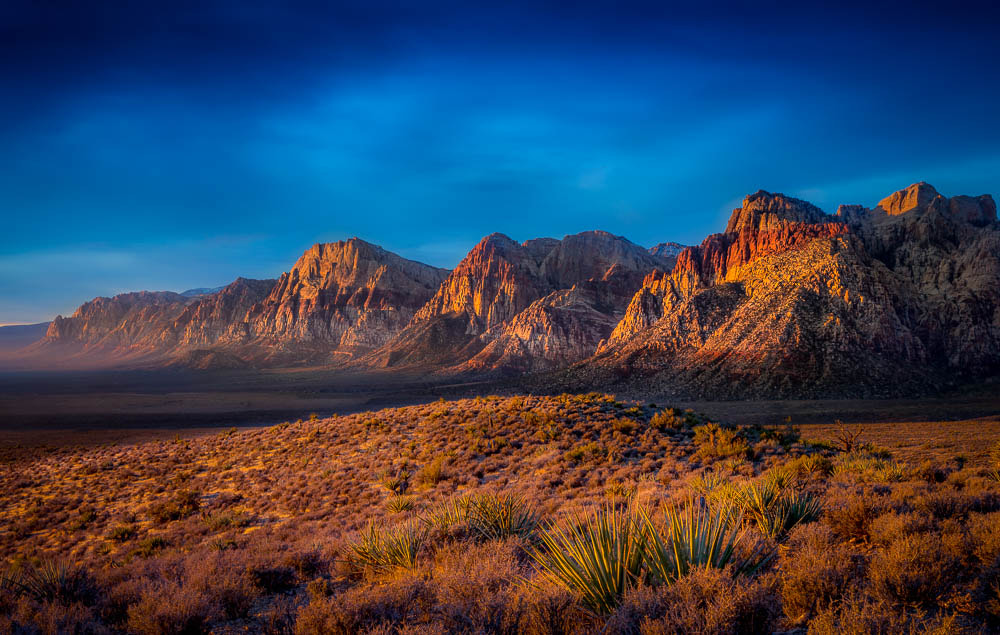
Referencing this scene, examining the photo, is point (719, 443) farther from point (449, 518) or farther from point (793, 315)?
point (793, 315)

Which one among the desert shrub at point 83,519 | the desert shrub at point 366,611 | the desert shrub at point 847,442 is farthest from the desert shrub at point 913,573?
the desert shrub at point 83,519

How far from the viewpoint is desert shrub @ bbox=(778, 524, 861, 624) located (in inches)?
137

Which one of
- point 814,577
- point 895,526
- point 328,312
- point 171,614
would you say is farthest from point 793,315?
point 328,312

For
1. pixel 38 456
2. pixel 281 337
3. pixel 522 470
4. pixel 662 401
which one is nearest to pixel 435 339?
pixel 281 337

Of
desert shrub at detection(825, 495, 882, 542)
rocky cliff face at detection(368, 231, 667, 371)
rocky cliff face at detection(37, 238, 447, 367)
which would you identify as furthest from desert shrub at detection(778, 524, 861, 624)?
rocky cliff face at detection(37, 238, 447, 367)

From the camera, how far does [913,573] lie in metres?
3.47

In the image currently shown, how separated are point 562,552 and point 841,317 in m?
63.3

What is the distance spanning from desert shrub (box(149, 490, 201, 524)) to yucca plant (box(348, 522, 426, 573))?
34.6 feet

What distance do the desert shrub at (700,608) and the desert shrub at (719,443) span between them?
9778mm

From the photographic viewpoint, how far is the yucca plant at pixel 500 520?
618 centimetres

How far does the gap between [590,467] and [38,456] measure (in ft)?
135

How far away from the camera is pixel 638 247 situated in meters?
177

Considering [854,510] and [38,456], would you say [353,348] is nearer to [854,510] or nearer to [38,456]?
[38,456]

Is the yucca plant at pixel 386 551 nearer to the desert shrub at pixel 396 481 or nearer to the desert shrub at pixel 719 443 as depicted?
the desert shrub at pixel 396 481
